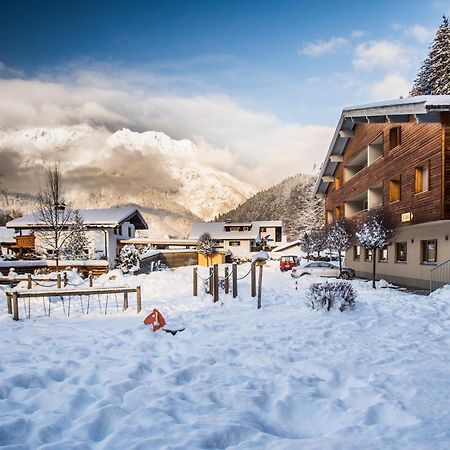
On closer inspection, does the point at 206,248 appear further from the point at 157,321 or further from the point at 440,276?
the point at 157,321

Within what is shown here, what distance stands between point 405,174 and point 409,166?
1.92 feet

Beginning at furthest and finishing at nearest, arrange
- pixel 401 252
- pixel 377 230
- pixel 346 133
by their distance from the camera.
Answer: pixel 346 133, pixel 401 252, pixel 377 230

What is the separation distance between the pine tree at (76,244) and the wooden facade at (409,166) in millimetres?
23505

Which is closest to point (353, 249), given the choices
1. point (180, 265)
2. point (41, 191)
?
point (180, 265)

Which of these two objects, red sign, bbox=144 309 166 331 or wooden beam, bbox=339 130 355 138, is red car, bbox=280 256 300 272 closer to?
wooden beam, bbox=339 130 355 138

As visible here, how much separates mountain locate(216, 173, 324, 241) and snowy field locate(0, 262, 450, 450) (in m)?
51.1

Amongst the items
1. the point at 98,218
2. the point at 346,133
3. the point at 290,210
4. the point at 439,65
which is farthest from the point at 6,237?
the point at 290,210

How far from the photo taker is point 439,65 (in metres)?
38.7

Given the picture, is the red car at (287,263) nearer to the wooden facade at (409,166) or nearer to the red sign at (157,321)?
the wooden facade at (409,166)

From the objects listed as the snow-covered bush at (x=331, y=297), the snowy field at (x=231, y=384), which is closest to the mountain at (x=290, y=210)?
the snow-covered bush at (x=331, y=297)

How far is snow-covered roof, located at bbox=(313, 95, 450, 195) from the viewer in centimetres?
1536

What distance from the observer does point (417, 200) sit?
18.0m

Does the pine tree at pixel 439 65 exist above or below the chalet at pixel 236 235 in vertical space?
above

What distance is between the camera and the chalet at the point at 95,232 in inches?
1433
